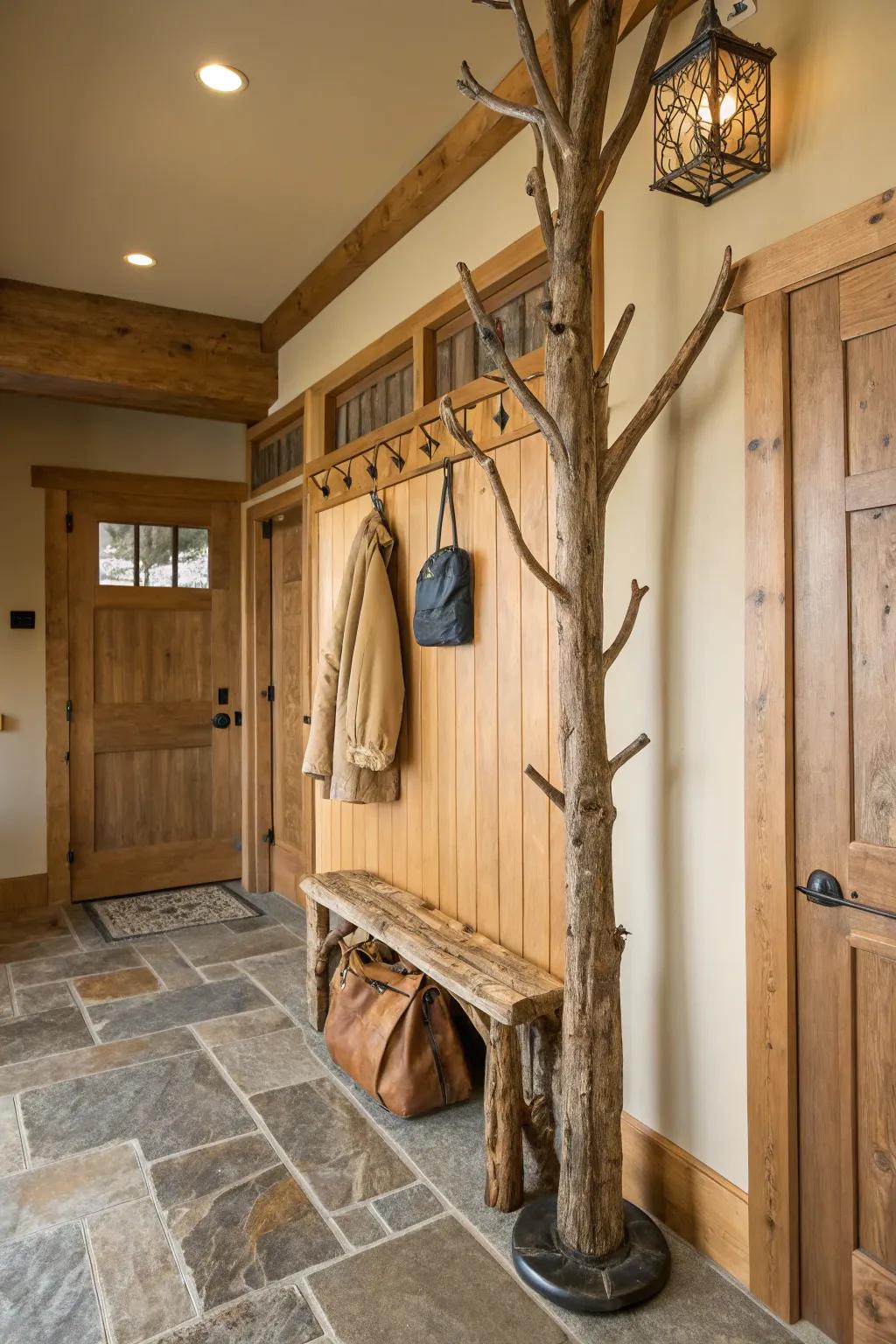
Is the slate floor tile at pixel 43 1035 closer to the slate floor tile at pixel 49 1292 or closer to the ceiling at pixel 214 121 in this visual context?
the slate floor tile at pixel 49 1292

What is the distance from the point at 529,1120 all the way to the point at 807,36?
2.38 meters

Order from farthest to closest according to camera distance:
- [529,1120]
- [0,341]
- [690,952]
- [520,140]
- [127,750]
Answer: [127,750] → [0,341] → [520,140] → [529,1120] → [690,952]

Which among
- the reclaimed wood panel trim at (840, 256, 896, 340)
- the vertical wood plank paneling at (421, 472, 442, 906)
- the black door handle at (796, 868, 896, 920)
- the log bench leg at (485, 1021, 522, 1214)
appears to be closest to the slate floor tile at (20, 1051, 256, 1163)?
the log bench leg at (485, 1021, 522, 1214)

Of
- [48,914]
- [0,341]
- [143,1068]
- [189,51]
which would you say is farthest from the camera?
[48,914]

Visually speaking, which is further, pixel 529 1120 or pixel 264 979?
pixel 264 979

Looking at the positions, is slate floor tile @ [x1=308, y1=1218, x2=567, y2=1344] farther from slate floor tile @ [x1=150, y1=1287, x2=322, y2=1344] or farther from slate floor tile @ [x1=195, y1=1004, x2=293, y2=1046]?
slate floor tile @ [x1=195, y1=1004, x2=293, y2=1046]

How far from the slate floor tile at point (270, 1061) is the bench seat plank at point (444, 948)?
1.53ft

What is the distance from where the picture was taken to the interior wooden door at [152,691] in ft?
15.1

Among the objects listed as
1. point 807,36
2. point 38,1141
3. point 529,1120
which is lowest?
point 38,1141

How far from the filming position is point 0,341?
3701mm

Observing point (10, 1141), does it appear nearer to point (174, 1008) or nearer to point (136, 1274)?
point (136, 1274)

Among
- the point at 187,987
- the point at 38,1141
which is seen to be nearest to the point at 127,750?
the point at 187,987

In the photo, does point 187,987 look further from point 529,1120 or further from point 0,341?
point 0,341

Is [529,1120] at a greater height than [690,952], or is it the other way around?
[690,952]
